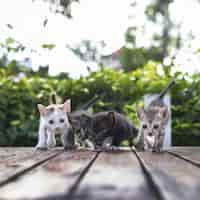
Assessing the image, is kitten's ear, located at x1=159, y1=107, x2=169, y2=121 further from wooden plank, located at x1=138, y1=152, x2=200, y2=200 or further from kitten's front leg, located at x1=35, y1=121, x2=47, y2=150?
wooden plank, located at x1=138, y1=152, x2=200, y2=200

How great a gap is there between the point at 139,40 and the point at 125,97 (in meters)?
8.71

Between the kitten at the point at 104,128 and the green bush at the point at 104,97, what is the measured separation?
106 cm

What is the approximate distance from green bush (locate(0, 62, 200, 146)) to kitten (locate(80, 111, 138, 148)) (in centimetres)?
106

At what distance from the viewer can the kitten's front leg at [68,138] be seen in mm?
2611

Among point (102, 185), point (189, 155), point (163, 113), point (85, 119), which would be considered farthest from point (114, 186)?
point (85, 119)

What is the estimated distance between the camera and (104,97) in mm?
3908

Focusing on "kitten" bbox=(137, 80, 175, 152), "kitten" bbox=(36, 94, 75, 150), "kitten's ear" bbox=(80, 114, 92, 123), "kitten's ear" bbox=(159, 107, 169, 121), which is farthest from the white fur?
"kitten's ear" bbox=(159, 107, 169, 121)

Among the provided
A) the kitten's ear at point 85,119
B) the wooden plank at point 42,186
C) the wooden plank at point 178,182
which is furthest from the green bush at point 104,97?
the wooden plank at point 42,186

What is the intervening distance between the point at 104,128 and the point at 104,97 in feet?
4.49

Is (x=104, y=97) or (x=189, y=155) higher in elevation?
(x=104, y=97)

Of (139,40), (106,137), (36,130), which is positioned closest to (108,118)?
(106,137)

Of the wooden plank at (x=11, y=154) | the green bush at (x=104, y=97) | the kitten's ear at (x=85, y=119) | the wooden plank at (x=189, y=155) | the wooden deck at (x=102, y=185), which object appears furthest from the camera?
the green bush at (x=104, y=97)

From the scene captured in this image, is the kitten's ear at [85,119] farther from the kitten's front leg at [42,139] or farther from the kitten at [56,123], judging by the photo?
the kitten's front leg at [42,139]

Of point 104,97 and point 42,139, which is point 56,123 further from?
point 104,97
